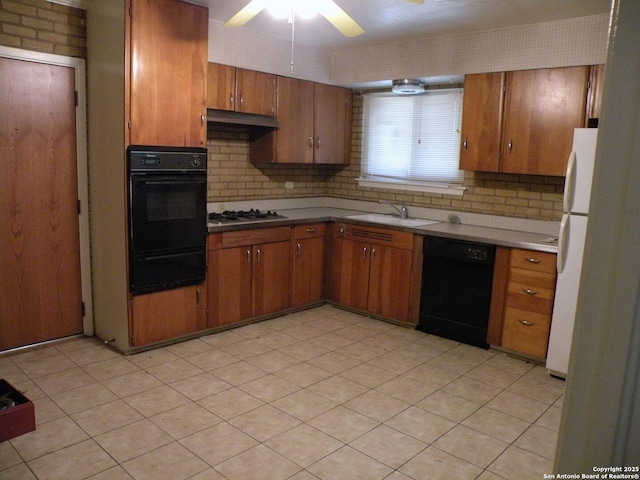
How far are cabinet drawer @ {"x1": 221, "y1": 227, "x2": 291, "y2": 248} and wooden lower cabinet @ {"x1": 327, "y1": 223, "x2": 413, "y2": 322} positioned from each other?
0.65m

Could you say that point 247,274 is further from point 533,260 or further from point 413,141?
point 533,260

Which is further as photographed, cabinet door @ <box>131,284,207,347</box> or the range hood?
the range hood

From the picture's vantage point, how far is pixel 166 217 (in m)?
3.85

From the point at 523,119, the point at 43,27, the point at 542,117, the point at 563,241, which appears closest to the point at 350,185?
the point at 523,119

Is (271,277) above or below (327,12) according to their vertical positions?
below

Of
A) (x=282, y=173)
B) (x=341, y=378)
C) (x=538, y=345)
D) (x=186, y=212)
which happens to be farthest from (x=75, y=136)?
(x=538, y=345)

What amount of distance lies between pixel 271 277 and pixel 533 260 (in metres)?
2.30

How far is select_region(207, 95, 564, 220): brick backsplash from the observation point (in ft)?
14.5

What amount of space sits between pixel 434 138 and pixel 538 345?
7.62 ft

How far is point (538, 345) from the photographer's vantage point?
3883 millimetres

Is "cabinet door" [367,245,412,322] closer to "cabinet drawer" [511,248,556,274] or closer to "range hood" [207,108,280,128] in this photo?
"cabinet drawer" [511,248,556,274]

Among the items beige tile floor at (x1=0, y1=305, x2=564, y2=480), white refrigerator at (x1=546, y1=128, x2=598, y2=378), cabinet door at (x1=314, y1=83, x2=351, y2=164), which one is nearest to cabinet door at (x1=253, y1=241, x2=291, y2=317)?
beige tile floor at (x1=0, y1=305, x2=564, y2=480)

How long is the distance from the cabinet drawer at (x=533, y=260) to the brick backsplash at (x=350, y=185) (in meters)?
0.66

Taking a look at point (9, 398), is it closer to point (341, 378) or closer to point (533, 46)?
point (341, 378)
